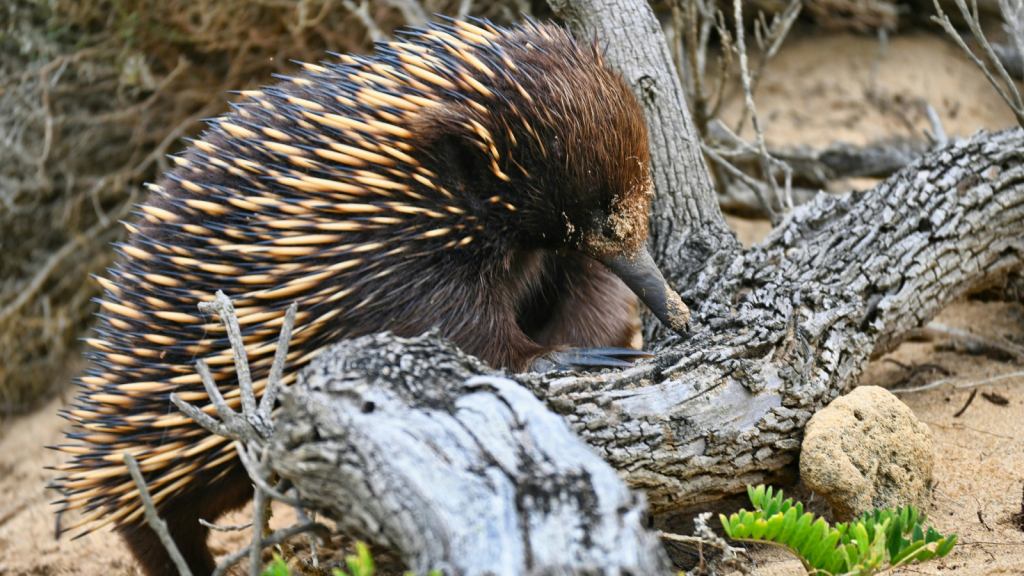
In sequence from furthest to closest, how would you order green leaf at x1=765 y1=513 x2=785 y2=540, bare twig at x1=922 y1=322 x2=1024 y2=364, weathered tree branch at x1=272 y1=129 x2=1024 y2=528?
bare twig at x1=922 y1=322 x2=1024 y2=364 → weathered tree branch at x1=272 y1=129 x2=1024 y2=528 → green leaf at x1=765 y1=513 x2=785 y2=540

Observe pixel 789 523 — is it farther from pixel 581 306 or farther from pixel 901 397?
pixel 901 397

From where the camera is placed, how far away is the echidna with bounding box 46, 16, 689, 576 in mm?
2891

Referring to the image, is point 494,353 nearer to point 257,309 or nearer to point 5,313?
point 257,309

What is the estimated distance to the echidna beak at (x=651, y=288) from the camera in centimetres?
310

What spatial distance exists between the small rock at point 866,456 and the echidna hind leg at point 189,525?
6.98 ft

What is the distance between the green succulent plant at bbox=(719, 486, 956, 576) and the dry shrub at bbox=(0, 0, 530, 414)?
443 centimetres

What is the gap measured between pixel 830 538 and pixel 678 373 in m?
0.82

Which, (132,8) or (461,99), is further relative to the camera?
(132,8)

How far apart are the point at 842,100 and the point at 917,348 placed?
327cm

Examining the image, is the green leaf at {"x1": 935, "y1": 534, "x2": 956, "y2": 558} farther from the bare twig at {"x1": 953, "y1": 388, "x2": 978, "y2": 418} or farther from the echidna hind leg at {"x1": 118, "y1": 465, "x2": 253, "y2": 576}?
the echidna hind leg at {"x1": 118, "y1": 465, "x2": 253, "y2": 576}

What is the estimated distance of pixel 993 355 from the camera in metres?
4.17

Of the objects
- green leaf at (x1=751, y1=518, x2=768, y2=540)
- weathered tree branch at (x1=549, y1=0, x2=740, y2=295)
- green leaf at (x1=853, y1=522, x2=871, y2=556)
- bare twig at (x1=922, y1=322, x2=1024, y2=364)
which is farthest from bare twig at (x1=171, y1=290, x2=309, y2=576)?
bare twig at (x1=922, y1=322, x2=1024, y2=364)

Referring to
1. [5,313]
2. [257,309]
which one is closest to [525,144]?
[257,309]

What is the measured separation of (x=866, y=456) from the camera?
2.78 metres
